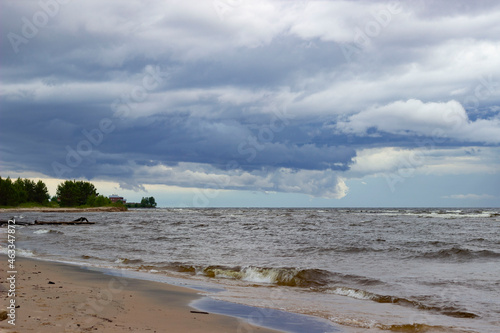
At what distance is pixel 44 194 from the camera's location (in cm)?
16700

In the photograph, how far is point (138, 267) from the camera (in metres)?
19.8

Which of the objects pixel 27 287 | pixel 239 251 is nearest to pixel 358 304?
pixel 27 287

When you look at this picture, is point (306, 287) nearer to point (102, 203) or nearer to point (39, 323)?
point (39, 323)

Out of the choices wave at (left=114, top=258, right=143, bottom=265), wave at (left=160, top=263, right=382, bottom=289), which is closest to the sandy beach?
wave at (left=160, top=263, right=382, bottom=289)

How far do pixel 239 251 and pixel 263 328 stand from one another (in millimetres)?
16719

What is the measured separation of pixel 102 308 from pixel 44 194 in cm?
17551

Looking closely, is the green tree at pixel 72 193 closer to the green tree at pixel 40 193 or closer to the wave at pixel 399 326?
the green tree at pixel 40 193

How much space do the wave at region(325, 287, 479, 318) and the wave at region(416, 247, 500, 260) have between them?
33.3 feet

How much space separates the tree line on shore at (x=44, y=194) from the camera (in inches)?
5630

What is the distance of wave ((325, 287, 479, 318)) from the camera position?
1125 centimetres

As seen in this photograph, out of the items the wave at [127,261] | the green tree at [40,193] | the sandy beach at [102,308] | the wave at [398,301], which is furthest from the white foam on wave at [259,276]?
the green tree at [40,193]

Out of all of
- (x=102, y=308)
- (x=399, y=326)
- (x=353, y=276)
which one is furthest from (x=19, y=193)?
(x=399, y=326)

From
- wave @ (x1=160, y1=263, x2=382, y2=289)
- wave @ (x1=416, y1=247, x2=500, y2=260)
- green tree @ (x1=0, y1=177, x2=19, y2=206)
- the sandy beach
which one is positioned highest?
green tree @ (x1=0, y1=177, x2=19, y2=206)

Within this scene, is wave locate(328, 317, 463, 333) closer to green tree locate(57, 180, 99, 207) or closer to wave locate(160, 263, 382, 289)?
wave locate(160, 263, 382, 289)
